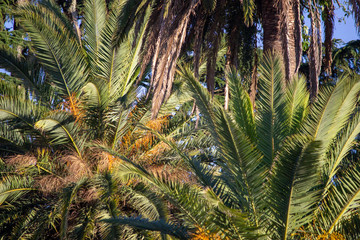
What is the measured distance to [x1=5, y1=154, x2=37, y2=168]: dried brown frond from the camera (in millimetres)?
9172

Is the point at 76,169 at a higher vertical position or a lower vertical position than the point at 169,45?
lower

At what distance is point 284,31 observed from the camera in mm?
8047

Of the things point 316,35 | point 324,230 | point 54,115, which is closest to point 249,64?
point 316,35

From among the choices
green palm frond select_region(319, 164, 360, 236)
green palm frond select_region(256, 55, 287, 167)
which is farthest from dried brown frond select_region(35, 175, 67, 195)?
green palm frond select_region(319, 164, 360, 236)

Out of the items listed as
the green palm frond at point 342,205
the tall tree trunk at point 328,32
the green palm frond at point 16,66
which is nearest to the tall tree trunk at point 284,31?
the tall tree trunk at point 328,32

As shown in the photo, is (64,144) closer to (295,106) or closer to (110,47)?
(110,47)

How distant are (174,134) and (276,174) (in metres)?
5.86

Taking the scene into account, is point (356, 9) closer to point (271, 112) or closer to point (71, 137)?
point (271, 112)

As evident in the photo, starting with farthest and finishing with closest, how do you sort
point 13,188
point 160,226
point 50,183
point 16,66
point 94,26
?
1. point 94,26
2. point 16,66
3. point 50,183
4. point 13,188
5. point 160,226

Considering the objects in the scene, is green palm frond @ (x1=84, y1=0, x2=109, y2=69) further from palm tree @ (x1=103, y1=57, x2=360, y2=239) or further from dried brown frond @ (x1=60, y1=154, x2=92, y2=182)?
palm tree @ (x1=103, y1=57, x2=360, y2=239)

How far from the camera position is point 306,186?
543cm

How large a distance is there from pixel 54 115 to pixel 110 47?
251 cm

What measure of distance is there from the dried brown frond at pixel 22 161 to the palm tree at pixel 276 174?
10.6 feet

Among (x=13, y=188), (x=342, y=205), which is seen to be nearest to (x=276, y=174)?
(x=342, y=205)
